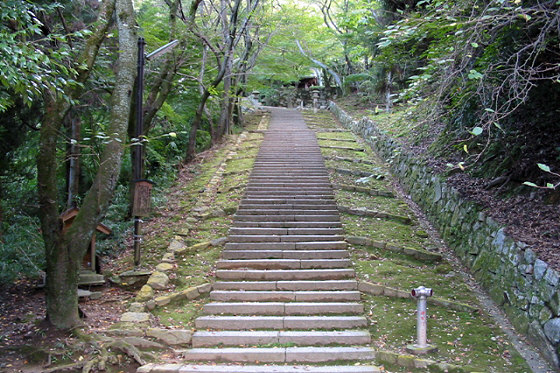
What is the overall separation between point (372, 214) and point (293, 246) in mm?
2599

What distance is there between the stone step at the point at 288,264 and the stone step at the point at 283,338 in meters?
2.01

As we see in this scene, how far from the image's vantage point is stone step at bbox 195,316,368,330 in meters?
6.71

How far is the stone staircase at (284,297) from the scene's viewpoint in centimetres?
601

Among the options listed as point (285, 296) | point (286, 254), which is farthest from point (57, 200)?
point (286, 254)

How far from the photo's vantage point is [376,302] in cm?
729

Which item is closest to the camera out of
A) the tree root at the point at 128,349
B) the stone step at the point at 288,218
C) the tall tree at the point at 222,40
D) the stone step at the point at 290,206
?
the tree root at the point at 128,349

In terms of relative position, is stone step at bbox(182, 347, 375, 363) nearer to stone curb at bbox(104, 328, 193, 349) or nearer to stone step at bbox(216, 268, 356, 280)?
stone curb at bbox(104, 328, 193, 349)

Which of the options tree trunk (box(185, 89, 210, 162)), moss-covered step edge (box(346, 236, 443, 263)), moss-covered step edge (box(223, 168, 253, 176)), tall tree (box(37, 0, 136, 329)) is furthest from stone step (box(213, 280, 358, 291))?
tree trunk (box(185, 89, 210, 162))

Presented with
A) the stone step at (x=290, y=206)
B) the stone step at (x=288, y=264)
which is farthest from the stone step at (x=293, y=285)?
the stone step at (x=290, y=206)

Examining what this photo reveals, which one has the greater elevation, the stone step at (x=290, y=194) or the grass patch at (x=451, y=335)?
the stone step at (x=290, y=194)

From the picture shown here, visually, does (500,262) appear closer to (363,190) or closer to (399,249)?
(399,249)

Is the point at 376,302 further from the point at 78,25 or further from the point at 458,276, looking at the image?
the point at 78,25

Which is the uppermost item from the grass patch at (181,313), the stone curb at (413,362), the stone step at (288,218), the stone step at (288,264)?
the stone step at (288,218)

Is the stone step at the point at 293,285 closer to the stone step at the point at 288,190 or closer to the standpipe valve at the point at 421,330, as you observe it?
the standpipe valve at the point at 421,330
